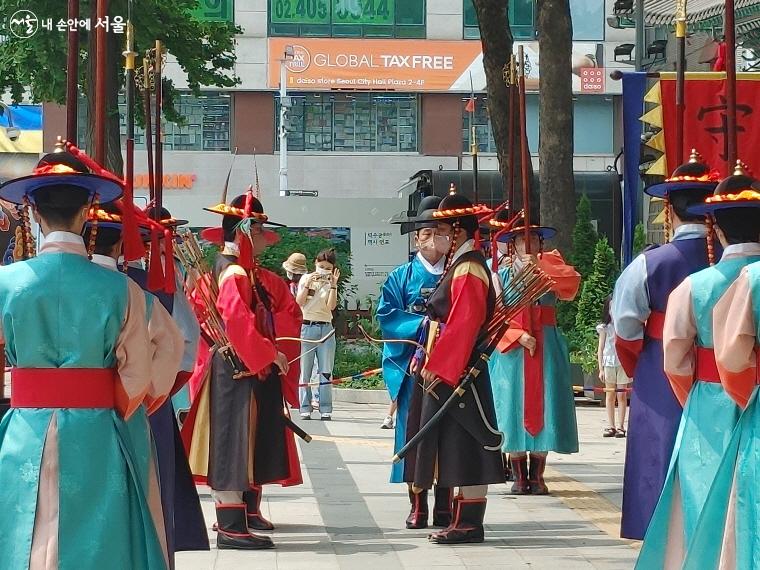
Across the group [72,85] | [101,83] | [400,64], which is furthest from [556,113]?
[400,64]

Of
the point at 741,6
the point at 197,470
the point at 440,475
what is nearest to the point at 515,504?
the point at 440,475

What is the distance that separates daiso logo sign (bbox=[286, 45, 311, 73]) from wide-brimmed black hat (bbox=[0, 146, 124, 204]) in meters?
31.9

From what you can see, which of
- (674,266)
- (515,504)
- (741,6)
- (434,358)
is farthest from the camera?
(741,6)

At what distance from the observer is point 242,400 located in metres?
7.68

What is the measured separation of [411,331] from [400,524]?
1.18m

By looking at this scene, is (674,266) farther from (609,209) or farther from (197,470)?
(609,209)

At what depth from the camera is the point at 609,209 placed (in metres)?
24.3

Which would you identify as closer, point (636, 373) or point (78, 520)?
point (78, 520)

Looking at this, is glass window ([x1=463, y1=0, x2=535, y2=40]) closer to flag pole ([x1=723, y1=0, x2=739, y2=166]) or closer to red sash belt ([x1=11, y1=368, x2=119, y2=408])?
flag pole ([x1=723, y1=0, x2=739, y2=166])

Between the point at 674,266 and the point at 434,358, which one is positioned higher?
the point at 674,266

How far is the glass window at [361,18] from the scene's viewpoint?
122 ft

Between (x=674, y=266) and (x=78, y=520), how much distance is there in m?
3.02

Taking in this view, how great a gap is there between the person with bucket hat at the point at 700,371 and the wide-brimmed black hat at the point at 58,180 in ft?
7.34

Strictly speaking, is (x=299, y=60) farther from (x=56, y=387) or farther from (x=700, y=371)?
(x=56, y=387)
